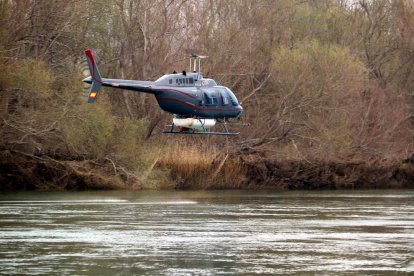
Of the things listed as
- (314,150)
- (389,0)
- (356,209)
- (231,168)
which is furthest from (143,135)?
(389,0)

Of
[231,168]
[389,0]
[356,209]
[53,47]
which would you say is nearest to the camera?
[356,209]

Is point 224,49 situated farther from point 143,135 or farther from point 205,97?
point 205,97

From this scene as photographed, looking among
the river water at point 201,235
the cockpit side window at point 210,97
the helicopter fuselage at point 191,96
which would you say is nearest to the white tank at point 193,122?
the helicopter fuselage at point 191,96

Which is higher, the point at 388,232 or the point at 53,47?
the point at 53,47

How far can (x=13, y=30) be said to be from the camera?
4712 cm

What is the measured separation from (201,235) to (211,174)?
23.9 m

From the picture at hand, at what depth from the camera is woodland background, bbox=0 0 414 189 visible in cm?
4753

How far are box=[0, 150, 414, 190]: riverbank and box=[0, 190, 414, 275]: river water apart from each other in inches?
99.7

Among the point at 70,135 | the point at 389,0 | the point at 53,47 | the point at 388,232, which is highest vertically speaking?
the point at 389,0

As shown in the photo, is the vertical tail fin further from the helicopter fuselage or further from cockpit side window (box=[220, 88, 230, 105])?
cockpit side window (box=[220, 88, 230, 105])

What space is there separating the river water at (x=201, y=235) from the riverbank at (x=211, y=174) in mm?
2533

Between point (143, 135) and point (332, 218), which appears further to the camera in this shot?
point (143, 135)

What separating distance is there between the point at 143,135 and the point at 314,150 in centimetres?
A: 857

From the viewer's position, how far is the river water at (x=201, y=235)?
77.3ft
